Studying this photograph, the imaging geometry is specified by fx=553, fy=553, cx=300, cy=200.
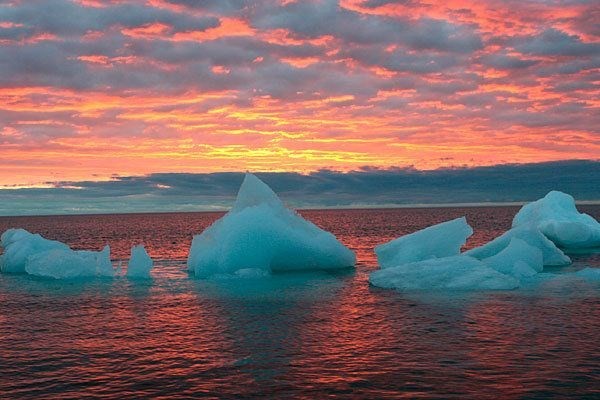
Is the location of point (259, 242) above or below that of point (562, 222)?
above

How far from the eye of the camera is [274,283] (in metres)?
28.2

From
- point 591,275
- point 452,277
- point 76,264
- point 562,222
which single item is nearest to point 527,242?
point 591,275

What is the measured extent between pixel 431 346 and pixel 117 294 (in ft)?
52.1

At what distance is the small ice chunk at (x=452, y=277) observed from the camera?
24.7 metres

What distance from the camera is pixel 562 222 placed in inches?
1806

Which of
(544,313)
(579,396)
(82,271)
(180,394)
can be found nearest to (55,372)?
(180,394)

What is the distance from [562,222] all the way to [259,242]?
94.9 ft

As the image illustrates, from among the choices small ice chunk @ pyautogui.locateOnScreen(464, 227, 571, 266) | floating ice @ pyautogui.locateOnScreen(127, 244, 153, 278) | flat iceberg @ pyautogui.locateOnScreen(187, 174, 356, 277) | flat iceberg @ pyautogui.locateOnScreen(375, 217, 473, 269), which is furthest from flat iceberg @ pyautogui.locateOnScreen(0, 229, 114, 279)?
small ice chunk @ pyautogui.locateOnScreen(464, 227, 571, 266)

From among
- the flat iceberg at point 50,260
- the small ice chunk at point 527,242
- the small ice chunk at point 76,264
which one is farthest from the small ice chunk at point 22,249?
the small ice chunk at point 527,242

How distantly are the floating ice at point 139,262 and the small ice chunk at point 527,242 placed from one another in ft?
60.1

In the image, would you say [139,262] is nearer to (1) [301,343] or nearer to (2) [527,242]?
(1) [301,343]

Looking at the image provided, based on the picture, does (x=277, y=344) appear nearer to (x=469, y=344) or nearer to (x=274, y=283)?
(x=469, y=344)

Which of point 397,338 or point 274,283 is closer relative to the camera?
point 397,338

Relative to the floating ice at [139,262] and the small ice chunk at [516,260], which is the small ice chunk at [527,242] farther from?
the floating ice at [139,262]
